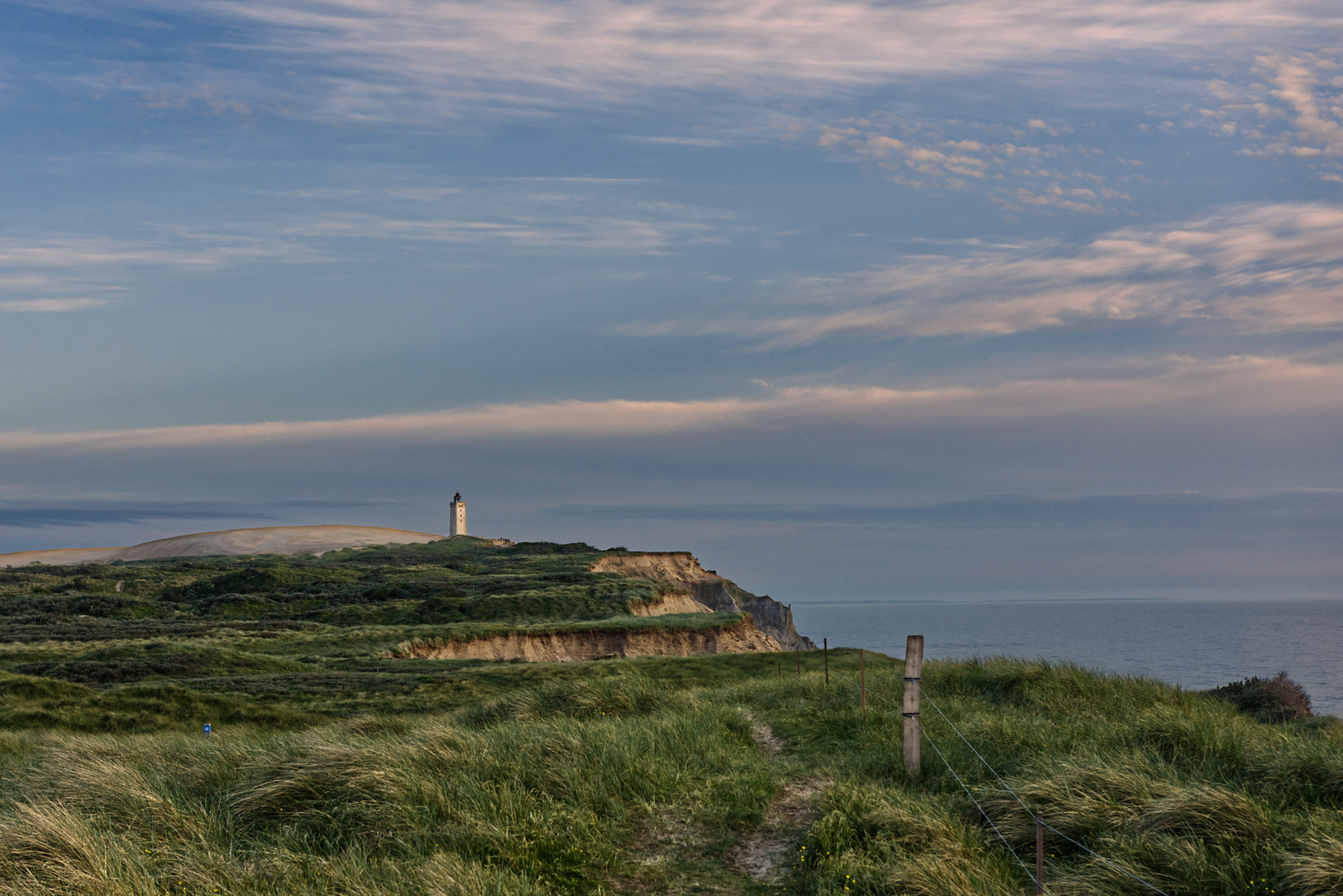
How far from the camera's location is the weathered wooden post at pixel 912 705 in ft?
39.6

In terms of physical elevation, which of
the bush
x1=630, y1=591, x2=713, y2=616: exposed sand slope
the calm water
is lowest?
the calm water


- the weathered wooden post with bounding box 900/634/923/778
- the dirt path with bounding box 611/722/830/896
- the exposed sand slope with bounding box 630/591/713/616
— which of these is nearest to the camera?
the dirt path with bounding box 611/722/830/896

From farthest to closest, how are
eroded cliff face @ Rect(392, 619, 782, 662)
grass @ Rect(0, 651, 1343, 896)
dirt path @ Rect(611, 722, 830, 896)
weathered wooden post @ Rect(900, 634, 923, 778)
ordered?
eroded cliff face @ Rect(392, 619, 782, 662)
weathered wooden post @ Rect(900, 634, 923, 778)
dirt path @ Rect(611, 722, 830, 896)
grass @ Rect(0, 651, 1343, 896)

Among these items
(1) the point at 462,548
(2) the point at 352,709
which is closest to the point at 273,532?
(1) the point at 462,548

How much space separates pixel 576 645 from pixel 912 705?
39.1m

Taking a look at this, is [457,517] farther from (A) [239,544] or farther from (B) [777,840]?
(B) [777,840]

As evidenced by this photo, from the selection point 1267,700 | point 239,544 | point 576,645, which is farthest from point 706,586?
point 239,544

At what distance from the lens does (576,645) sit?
1950 inches

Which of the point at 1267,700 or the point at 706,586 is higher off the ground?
the point at 1267,700

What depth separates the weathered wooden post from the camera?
12070mm

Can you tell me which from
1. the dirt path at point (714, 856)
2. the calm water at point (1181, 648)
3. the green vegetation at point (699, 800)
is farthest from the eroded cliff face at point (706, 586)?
the dirt path at point (714, 856)

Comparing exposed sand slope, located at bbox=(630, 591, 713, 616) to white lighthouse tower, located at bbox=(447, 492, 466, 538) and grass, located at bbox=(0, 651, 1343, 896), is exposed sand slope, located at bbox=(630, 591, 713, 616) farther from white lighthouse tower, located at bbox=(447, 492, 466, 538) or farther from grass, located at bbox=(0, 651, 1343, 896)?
white lighthouse tower, located at bbox=(447, 492, 466, 538)

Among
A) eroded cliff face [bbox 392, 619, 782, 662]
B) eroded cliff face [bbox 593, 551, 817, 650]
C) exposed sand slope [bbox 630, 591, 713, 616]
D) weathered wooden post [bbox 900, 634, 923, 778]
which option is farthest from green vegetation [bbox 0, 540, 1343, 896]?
eroded cliff face [bbox 593, 551, 817, 650]

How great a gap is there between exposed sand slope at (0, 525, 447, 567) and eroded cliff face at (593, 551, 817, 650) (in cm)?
6319
